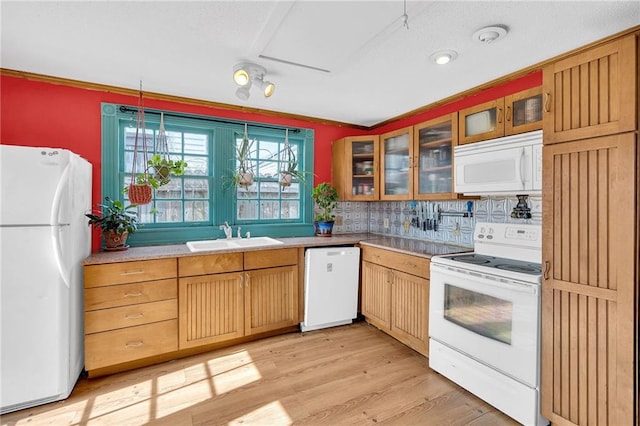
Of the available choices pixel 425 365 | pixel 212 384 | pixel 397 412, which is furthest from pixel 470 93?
pixel 212 384

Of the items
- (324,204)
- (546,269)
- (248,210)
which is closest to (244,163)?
(248,210)

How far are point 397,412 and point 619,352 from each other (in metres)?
1.20

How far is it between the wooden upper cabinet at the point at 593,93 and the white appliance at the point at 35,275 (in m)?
2.96

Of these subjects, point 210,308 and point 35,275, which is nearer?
point 35,275

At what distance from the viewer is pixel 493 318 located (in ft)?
6.49

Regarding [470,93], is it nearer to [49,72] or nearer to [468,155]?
[468,155]

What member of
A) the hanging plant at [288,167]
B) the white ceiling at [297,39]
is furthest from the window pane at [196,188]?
the white ceiling at [297,39]

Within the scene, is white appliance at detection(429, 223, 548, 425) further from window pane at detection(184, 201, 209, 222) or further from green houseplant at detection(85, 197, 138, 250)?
green houseplant at detection(85, 197, 138, 250)

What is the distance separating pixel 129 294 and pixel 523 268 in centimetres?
278

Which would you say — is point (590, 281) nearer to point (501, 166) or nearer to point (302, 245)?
point (501, 166)

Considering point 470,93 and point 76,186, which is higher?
point 470,93

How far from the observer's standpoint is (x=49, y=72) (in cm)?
244

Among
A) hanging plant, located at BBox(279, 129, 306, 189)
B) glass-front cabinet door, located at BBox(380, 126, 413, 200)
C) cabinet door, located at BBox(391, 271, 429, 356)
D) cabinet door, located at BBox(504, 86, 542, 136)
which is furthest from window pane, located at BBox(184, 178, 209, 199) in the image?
cabinet door, located at BBox(504, 86, 542, 136)

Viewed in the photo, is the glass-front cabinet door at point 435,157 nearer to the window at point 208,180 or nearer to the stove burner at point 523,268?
the stove burner at point 523,268
